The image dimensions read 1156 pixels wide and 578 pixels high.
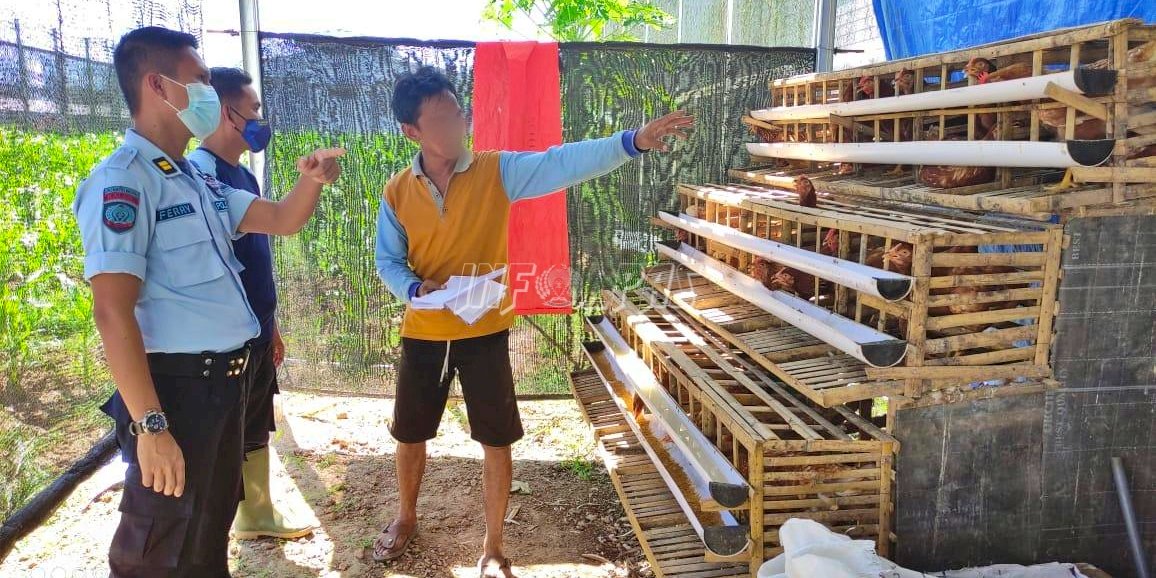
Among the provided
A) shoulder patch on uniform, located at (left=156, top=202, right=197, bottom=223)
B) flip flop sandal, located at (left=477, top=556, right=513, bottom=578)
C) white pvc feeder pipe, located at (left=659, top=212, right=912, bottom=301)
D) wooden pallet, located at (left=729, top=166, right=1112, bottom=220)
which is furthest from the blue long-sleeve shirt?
flip flop sandal, located at (left=477, top=556, right=513, bottom=578)

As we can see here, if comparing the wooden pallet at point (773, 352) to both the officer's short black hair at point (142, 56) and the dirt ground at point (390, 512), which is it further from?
the officer's short black hair at point (142, 56)

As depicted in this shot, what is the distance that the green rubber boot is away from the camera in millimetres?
4113

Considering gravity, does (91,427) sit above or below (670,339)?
below

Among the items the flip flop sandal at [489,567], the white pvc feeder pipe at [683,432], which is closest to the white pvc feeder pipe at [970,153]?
the white pvc feeder pipe at [683,432]

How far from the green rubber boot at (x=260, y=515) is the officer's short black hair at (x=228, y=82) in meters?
1.85

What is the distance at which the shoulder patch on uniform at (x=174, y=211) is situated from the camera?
243cm

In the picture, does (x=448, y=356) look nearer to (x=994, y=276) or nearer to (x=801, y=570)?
(x=801, y=570)

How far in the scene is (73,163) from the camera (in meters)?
4.19

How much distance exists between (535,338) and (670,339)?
1.75 metres

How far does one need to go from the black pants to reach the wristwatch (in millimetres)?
220

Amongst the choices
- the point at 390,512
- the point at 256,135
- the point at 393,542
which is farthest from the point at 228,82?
the point at 390,512

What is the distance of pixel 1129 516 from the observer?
304 cm

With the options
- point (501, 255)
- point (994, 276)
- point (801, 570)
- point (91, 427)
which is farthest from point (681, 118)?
point (91, 427)

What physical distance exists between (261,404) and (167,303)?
1.29m
